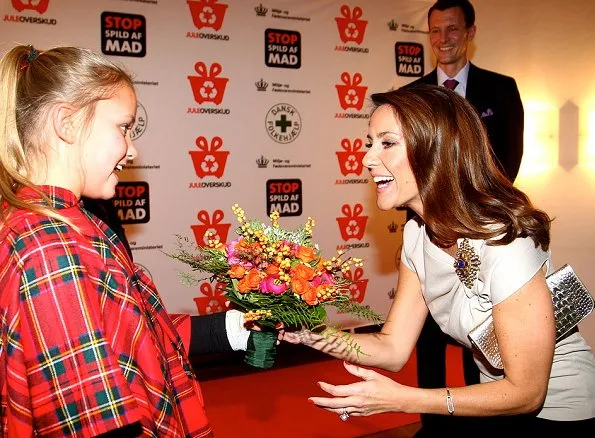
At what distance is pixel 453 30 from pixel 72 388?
337 cm

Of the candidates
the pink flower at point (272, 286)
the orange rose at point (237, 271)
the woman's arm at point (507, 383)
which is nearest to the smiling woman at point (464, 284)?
the woman's arm at point (507, 383)

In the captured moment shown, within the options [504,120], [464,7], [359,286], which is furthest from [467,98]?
[359,286]

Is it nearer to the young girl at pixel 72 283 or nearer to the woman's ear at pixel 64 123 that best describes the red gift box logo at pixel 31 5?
the young girl at pixel 72 283

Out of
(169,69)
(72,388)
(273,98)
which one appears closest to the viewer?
(72,388)

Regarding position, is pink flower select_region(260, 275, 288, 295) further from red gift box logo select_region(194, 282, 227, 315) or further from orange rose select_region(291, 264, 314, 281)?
red gift box logo select_region(194, 282, 227, 315)

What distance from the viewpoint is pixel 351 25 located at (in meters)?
5.49

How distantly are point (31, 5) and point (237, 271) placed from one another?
3.27m

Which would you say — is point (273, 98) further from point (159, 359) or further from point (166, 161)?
point (159, 359)

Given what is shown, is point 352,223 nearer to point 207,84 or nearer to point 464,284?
point 207,84

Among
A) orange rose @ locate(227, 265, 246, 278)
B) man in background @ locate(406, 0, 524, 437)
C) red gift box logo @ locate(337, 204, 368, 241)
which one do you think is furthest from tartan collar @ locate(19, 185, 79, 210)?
red gift box logo @ locate(337, 204, 368, 241)

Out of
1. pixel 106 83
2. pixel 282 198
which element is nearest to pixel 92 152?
pixel 106 83

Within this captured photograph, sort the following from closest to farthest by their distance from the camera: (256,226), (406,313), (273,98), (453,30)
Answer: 1. (256,226)
2. (406,313)
3. (453,30)
4. (273,98)

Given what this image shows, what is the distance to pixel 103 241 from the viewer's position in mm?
1477

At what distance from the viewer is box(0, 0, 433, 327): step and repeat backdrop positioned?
4.45m
